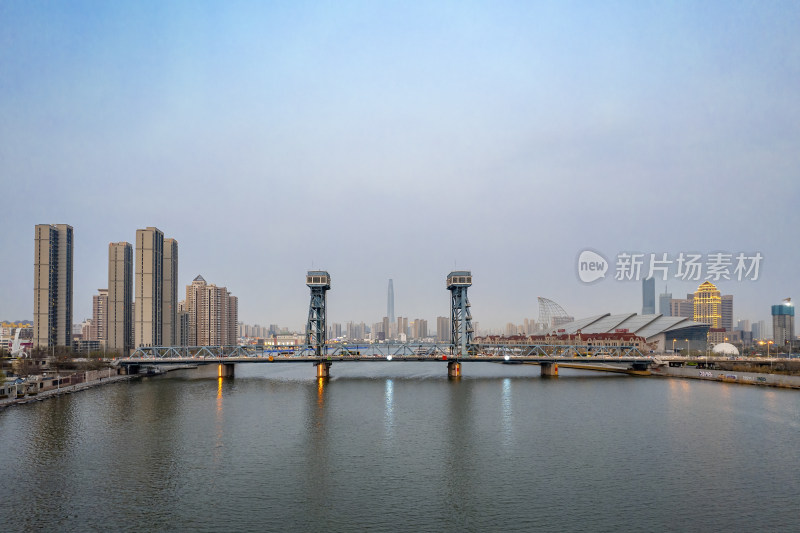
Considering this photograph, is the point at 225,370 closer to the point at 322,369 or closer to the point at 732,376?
the point at 322,369

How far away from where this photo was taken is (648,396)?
7006cm

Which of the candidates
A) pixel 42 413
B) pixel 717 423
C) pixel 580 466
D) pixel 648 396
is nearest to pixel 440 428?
pixel 580 466

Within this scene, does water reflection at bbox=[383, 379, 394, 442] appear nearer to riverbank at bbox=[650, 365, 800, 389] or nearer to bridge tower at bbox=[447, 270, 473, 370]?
bridge tower at bbox=[447, 270, 473, 370]

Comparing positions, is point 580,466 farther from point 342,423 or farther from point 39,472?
point 39,472

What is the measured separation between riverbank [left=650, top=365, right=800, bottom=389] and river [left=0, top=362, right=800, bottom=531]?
1639 cm

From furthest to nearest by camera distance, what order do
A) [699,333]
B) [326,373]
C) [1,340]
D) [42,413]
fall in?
[1,340]
[699,333]
[326,373]
[42,413]

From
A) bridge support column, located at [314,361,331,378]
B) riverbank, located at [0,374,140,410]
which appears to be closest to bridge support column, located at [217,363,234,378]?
riverbank, located at [0,374,140,410]

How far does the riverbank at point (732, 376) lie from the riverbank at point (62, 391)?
9535 centimetres

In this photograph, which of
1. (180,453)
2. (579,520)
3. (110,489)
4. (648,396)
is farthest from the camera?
(648,396)

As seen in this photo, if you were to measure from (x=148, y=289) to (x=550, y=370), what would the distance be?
10891 centimetres

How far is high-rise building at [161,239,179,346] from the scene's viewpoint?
163 metres

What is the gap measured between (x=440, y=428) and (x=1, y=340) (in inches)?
8212

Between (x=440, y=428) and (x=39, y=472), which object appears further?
(x=440, y=428)

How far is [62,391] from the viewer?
238ft
